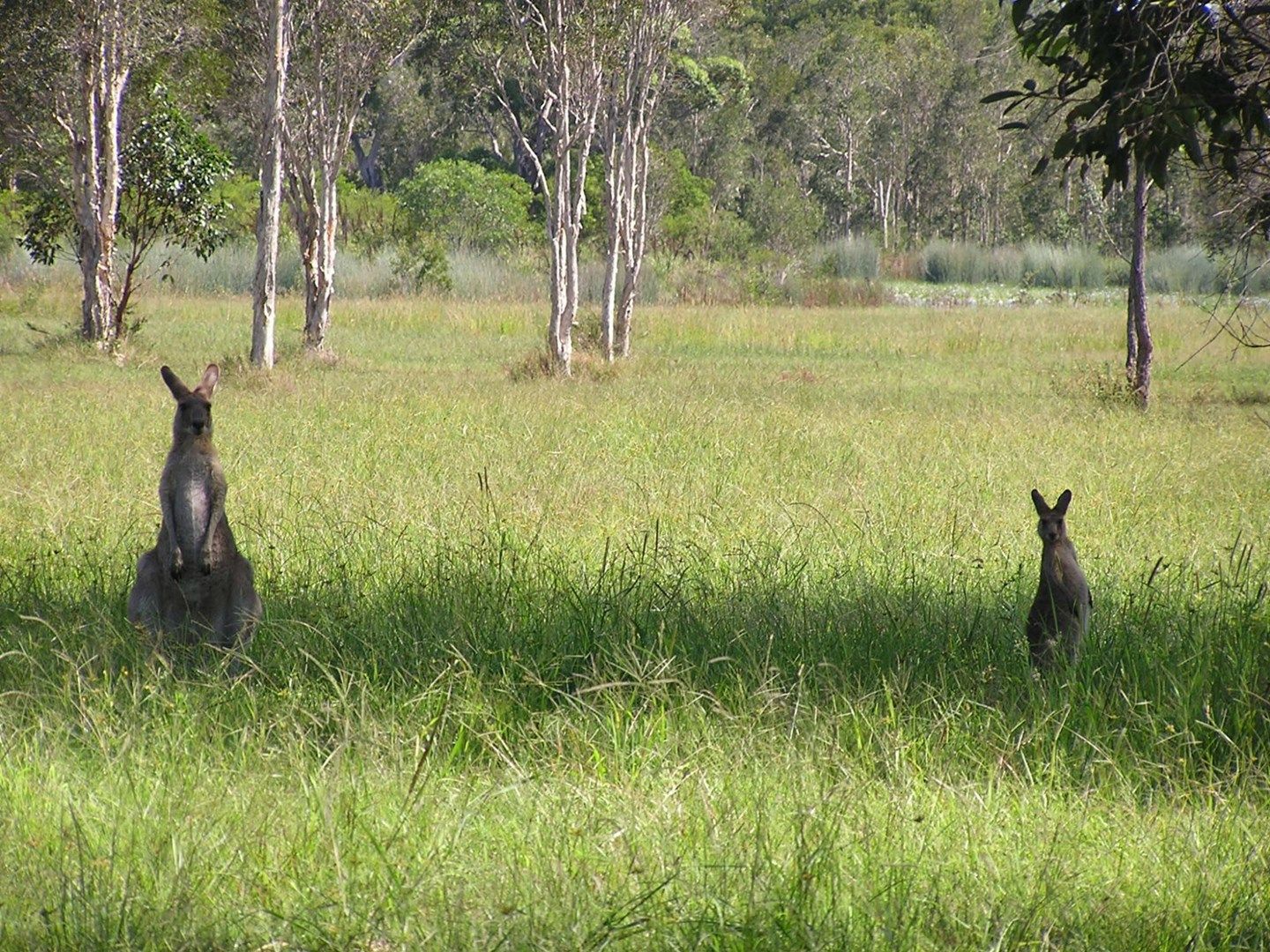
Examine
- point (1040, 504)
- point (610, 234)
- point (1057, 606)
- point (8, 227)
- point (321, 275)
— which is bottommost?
point (1057, 606)

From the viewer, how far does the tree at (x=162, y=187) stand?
2241 centimetres

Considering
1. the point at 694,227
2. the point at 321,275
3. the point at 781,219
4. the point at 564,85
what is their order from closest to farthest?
the point at 564,85 → the point at 321,275 → the point at 694,227 → the point at 781,219

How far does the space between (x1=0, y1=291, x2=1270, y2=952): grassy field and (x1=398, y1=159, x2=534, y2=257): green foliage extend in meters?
34.8

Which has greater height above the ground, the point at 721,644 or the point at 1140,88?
the point at 1140,88

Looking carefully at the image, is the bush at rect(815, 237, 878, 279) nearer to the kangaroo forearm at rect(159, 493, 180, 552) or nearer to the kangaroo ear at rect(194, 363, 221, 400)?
the kangaroo ear at rect(194, 363, 221, 400)

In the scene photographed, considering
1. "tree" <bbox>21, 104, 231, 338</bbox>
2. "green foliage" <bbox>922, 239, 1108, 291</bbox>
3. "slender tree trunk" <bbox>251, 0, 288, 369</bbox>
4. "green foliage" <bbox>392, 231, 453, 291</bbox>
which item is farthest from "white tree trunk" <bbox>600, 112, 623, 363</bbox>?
"green foliage" <bbox>922, 239, 1108, 291</bbox>

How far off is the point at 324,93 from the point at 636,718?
21.4m

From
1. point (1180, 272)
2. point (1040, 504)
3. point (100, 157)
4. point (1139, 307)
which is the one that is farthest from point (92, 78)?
point (1180, 272)

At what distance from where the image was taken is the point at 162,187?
2262 cm

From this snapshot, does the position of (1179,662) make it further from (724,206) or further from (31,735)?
(724,206)

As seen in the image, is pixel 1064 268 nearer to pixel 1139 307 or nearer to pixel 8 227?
pixel 8 227

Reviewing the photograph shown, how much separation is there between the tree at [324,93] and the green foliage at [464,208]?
1943 cm

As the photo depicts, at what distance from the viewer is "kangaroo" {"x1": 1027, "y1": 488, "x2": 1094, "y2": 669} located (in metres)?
4.82

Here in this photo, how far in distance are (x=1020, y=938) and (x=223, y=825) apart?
1906mm
